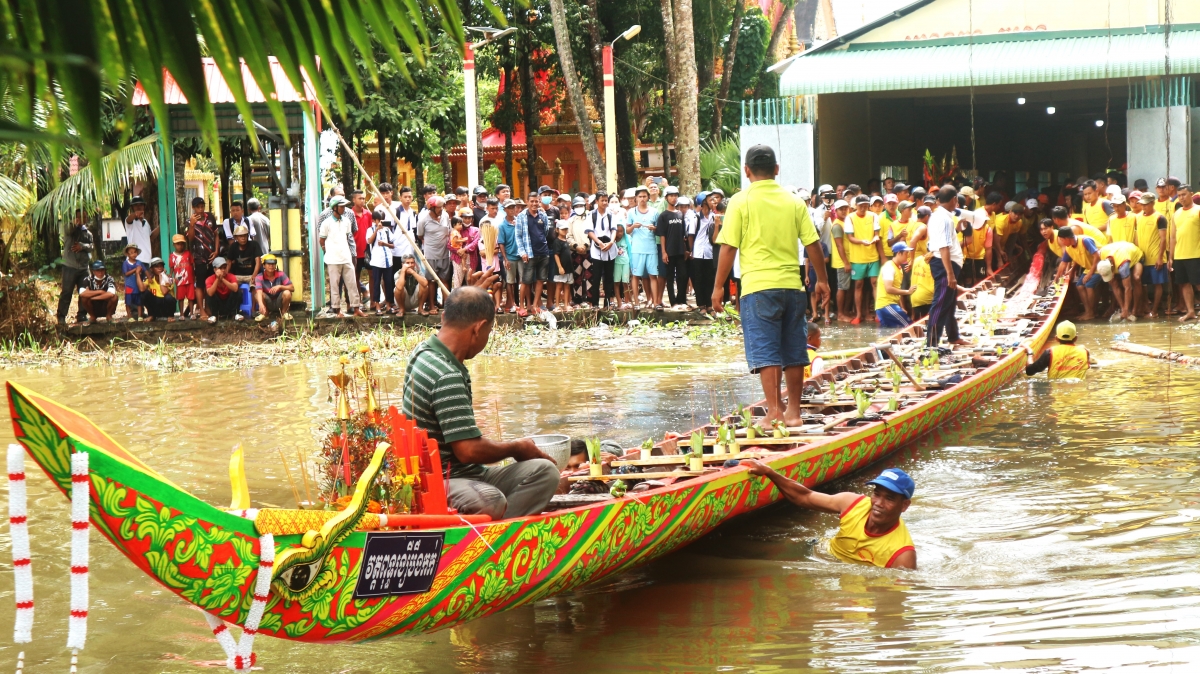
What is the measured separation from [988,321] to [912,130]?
A: 17.4m

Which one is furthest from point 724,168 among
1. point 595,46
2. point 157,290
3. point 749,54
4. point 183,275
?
point 157,290

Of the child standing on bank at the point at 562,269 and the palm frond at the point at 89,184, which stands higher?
the palm frond at the point at 89,184

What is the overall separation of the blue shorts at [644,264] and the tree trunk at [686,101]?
3472mm

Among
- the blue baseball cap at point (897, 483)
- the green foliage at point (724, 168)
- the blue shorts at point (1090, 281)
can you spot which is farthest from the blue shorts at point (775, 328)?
the green foliage at point (724, 168)

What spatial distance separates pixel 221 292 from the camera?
667 inches

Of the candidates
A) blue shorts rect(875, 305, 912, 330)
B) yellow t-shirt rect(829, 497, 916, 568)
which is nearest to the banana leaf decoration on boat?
yellow t-shirt rect(829, 497, 916, 568)

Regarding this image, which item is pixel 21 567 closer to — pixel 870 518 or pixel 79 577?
pixel 79 577

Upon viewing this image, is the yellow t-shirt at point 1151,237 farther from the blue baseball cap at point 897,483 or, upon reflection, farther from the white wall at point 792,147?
the blue baseball cap at point 897,483

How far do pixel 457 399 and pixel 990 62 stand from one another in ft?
60.5

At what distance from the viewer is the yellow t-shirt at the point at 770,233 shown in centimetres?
775

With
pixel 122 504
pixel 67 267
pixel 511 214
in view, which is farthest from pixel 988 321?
pixel 67 267

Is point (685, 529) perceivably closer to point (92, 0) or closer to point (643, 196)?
point (92, 0)

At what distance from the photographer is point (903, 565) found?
611 cm

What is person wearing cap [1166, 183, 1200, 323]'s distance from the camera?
15.9m
